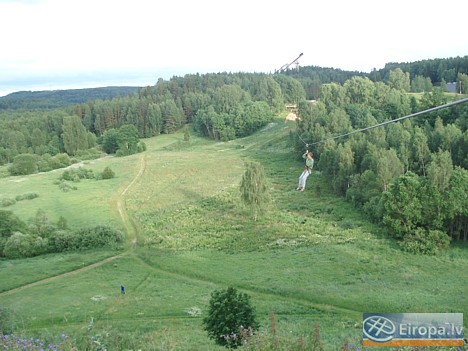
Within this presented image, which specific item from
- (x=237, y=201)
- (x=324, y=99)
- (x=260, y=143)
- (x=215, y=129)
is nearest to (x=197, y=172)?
(x=237, y=201)

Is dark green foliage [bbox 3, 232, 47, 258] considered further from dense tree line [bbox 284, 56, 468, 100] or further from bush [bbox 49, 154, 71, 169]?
dense tree line [bbox 284, 56, 468, 100]

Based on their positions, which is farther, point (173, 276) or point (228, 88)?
point (228, 88)

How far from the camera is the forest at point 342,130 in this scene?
37.6 m

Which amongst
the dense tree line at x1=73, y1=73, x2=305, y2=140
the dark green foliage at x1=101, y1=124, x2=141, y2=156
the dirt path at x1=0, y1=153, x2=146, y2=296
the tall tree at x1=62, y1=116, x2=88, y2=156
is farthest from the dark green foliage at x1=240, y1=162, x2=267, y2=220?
the tall tree at x1=62, y1=116, x2=88, y2=156

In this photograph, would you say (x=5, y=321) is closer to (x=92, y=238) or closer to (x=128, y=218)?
(x=92, y=238)

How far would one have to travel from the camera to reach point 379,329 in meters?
12.3

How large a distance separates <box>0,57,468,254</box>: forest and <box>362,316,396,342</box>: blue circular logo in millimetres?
23665

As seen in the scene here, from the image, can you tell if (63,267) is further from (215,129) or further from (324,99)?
(215,129)

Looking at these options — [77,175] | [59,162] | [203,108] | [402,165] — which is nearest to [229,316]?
[402,165]

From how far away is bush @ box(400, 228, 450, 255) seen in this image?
34031 mm

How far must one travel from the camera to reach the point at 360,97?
9619cm

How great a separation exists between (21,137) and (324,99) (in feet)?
273

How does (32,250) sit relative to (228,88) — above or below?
below

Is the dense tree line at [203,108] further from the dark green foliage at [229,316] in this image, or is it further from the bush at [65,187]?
the dark green foliage at [229,316]
